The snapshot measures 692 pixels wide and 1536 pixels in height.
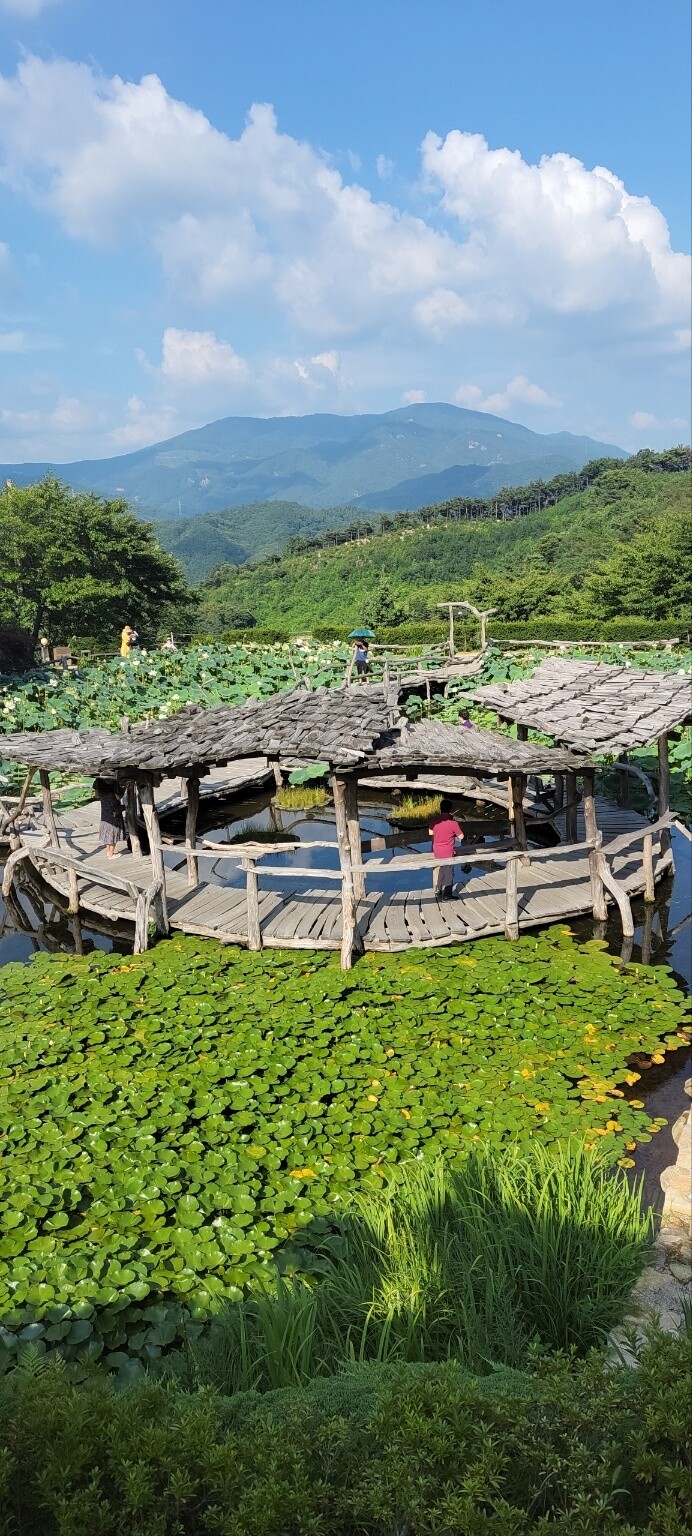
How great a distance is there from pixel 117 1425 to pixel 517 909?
7.67m

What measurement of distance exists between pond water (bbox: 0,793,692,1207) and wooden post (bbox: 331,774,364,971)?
1.49 feet

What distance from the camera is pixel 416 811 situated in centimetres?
1591

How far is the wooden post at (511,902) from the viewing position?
31.4 feet

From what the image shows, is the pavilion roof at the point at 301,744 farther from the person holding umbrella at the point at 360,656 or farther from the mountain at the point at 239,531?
the mountain at the point at 239,531

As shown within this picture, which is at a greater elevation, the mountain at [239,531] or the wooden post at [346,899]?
the mountain at [239,531]

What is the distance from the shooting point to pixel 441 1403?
110 inches

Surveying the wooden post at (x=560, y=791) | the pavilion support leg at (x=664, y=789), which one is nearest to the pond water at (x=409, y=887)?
the pavilion support leg at (x=664, y=789)

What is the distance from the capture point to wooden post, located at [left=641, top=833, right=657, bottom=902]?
425 inches

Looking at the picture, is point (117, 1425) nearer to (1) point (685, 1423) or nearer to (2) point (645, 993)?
(1) point (685, 1423)

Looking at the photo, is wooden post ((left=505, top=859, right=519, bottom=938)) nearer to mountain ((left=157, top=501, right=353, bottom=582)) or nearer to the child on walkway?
the child on walkway

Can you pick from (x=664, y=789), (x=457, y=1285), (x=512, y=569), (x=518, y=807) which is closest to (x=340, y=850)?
(x=518, y=807)

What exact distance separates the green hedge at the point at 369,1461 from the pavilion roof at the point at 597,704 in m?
7.70

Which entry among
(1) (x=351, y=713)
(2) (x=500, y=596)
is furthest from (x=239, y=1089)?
(2) (x=500, y=596)

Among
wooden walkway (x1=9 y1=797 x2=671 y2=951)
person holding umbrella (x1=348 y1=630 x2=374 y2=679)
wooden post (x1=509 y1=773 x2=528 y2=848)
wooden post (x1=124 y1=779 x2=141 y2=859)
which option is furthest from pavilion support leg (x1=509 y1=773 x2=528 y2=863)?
person holding umbrella (x1=348 y1=630 x2=374 y2=679)
